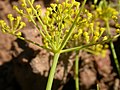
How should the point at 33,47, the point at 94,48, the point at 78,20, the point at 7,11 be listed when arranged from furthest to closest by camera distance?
the point at 7,11
the point at 33,47
the point at 94,48
the point at 78,20

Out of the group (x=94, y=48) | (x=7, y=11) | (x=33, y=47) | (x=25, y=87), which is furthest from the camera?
(x=7, y=11)

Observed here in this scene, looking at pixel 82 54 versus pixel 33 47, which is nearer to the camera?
pixel 33 47

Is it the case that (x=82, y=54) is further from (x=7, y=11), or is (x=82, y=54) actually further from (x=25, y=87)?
(x=7, y=11)

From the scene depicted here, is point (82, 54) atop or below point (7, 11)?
below

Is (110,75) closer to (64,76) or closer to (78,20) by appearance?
(64,76)

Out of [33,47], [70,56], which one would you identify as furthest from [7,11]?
[70,56]

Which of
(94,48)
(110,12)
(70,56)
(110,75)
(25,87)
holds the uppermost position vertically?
(110,12)

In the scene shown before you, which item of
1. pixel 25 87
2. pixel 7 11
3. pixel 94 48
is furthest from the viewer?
pixel 7 11

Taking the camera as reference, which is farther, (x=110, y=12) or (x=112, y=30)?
(x=112, y=30)

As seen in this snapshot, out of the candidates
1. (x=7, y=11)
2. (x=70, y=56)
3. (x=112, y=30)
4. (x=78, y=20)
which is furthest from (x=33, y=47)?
(x=78, y=20)
